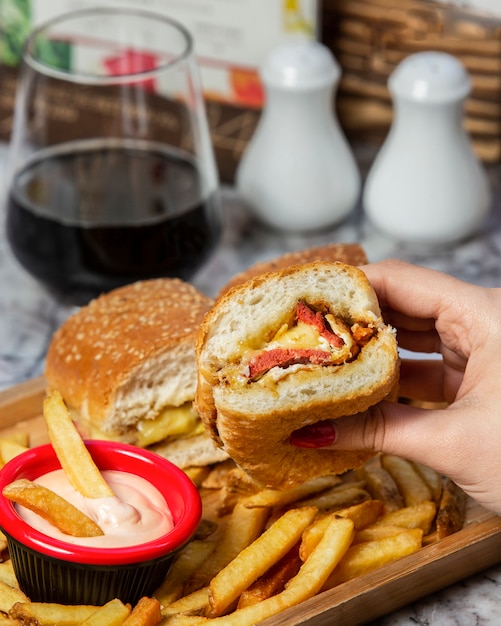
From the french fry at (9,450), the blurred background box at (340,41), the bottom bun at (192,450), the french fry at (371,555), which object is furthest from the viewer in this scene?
the blurred background box at (340,41)

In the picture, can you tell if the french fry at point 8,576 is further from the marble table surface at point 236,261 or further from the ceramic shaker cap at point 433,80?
the ceramic shaker cap at point 433,80

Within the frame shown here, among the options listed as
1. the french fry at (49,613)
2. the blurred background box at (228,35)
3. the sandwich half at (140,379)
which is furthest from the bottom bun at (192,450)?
the blurred background box at (228,35)

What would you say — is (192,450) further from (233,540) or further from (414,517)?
(414,517)

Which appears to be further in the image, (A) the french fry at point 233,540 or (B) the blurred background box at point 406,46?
(B) the blurred background box at point 406,46

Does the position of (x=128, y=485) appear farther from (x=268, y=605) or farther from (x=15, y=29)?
(x=15, y=29)

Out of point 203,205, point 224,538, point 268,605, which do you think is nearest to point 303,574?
point 268,605

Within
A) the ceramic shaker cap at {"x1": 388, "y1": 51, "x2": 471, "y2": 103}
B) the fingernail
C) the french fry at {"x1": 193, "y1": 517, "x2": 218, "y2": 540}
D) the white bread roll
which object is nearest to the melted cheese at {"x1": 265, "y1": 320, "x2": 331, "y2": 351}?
the white bread roll
